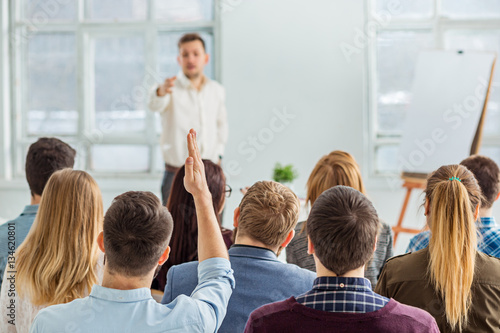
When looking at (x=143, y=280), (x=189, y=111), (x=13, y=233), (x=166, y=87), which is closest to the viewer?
(x=143, y=280)

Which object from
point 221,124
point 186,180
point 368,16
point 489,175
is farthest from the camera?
point 368,16

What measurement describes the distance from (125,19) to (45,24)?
2.58 ft

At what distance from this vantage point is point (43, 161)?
229cm

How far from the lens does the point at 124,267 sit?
1.22m

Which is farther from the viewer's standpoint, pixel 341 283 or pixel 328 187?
pixel 328 187

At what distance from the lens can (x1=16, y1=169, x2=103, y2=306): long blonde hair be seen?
1.60 m

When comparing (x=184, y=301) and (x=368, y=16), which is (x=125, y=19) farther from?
(x=184, y=301)

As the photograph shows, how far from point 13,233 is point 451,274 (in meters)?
1.42

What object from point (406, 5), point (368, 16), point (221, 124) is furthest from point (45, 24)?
point (406, 5)

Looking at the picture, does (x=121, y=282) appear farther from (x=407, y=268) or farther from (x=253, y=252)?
(x=407, y=268)

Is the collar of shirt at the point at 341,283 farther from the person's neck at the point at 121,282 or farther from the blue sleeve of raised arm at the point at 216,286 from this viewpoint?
the person's neck at the point at 121,282

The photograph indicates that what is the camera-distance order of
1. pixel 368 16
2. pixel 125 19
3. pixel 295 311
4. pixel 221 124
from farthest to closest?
pixel 125 19
pixel 368 16
pixel 221 124
pixel 295 311

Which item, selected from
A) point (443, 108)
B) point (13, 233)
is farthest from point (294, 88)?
point (13, 233)

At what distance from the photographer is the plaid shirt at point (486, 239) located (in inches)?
78.2
